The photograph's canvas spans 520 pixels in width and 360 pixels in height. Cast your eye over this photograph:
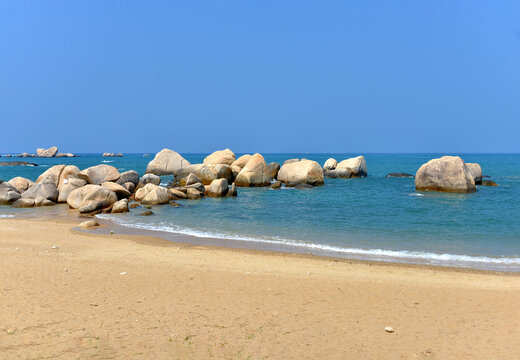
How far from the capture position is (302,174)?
38000mm

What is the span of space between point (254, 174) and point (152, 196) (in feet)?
41.7

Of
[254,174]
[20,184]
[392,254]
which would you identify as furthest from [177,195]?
[392,254]

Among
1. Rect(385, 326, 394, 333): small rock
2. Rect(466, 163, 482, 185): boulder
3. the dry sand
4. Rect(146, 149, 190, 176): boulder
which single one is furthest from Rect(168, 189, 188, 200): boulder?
Rect(466, 163, 482, 185): boulder

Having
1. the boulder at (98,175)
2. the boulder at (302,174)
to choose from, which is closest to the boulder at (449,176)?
the boulder at (302,174)

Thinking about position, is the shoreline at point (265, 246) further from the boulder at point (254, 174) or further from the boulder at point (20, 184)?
the boulder at point (254, 174)

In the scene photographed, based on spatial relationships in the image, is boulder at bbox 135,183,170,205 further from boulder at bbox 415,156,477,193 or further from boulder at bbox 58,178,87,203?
boulder at bbox 415,156,477,193

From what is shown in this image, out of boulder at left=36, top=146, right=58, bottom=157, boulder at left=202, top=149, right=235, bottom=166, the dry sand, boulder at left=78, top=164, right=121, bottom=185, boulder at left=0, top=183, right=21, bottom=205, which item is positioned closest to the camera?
the dry sand

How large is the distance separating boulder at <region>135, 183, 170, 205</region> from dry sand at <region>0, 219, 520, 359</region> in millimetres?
13289

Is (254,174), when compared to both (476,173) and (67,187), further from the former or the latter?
(476,173)

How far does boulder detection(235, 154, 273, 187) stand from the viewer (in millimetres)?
36531

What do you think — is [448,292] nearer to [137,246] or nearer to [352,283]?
[352,283]

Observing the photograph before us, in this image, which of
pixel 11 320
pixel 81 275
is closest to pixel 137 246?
pixel 81 275

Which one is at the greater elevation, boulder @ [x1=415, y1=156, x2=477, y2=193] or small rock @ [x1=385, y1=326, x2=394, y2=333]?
boulder @ [x1=415, y1=156, x2=477, y2=193]

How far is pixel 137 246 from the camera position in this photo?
1384 centimetres
